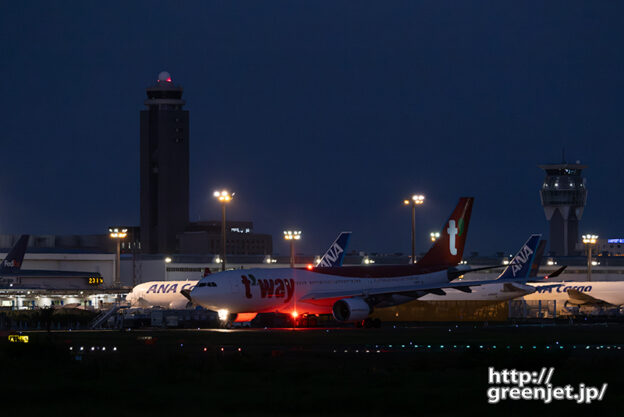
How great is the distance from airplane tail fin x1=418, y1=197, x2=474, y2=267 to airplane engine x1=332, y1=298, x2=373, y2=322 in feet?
28.6

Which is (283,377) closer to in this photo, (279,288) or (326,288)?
(279,288)

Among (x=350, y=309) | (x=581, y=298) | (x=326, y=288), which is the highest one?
(x=326, y=288)

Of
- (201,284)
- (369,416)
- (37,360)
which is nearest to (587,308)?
(201,284)

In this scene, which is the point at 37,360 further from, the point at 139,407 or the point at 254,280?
the point at 254,280

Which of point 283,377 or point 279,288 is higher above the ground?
point 279,288

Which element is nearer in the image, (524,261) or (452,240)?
(452,240)

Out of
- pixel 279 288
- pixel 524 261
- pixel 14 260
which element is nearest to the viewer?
pixel 279 288

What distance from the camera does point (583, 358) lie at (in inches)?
1393

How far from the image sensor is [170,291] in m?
87.7

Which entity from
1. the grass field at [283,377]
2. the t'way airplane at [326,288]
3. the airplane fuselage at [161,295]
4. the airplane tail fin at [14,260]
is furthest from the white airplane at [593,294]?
the airplane tail fin at [14,260]

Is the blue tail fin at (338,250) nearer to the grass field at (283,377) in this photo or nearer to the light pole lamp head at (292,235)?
the light pole lamp head at (292,235)

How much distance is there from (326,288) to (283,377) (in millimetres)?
37071

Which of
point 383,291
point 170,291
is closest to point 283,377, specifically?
point 383,291

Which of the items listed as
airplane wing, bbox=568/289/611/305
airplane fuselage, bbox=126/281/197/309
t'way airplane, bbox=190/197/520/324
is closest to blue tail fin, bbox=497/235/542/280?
airplane wing, bbox=568/289/611/305
